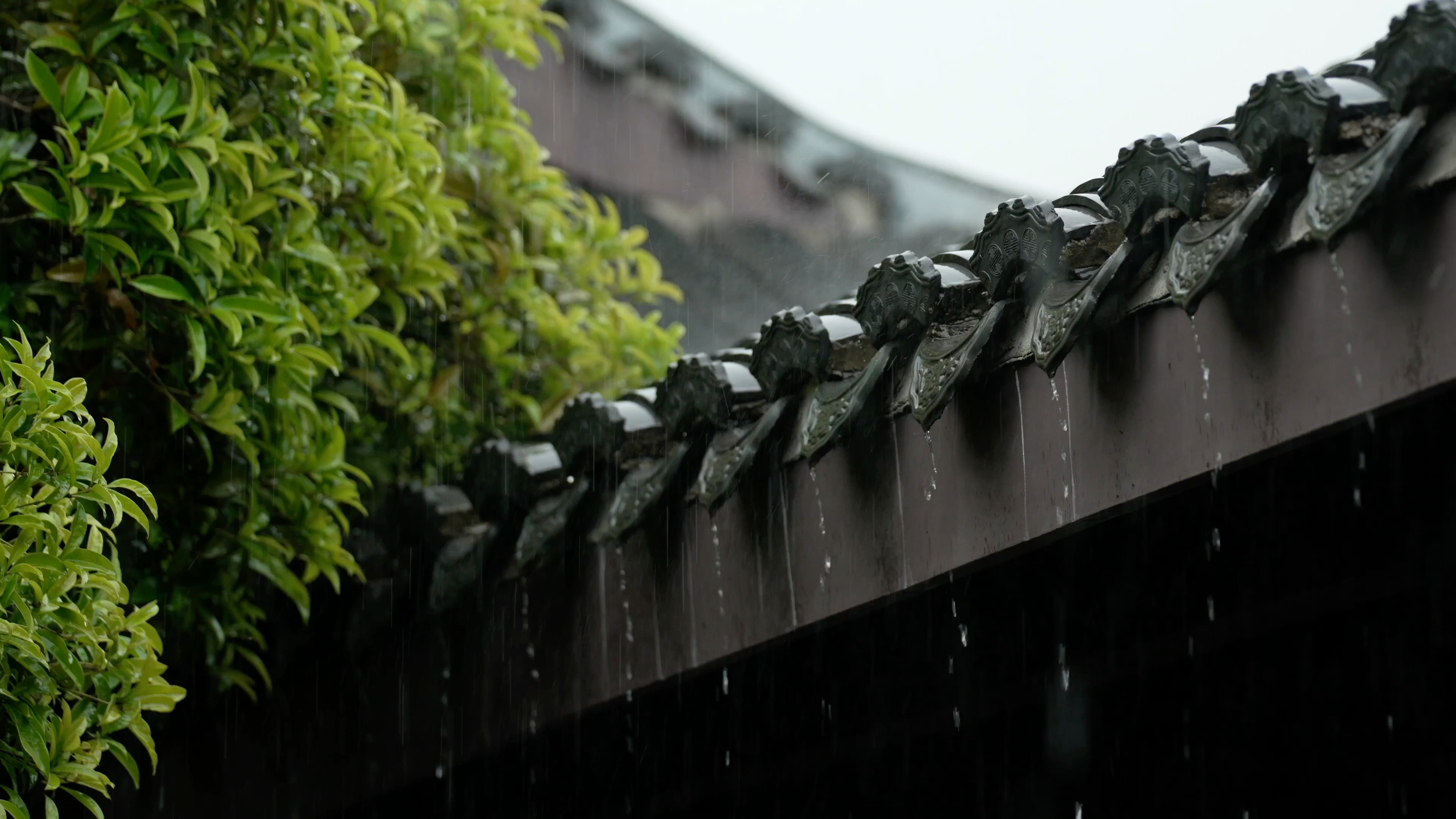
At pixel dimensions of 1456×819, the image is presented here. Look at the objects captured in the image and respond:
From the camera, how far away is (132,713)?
2.84 m

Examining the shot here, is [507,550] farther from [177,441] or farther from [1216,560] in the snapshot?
[1216,560]

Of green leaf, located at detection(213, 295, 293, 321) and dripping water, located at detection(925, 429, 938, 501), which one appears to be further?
green leaf, located at detection(213, 295, 293, 321)

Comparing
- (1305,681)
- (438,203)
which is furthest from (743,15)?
(1305,681)

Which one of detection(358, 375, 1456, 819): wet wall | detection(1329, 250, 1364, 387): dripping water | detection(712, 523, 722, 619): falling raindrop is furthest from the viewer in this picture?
detection(712, 523, 722, 619): falling raindrop

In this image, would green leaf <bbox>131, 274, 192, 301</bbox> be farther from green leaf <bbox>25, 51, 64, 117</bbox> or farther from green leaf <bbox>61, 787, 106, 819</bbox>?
green leaf <bbox>61, 787, 106, 819</bbox>

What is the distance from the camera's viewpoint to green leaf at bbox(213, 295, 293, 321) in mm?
3475

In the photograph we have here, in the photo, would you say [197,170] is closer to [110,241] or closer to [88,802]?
[110,241]

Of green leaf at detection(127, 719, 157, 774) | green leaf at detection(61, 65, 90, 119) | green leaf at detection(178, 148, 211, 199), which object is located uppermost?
green leaf at detection(61, 65, 90, 119)

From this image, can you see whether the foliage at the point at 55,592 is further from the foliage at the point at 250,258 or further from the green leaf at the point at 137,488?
the foliage at the point at 250,258

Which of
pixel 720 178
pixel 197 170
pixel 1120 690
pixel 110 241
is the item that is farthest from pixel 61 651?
pixel 720 178

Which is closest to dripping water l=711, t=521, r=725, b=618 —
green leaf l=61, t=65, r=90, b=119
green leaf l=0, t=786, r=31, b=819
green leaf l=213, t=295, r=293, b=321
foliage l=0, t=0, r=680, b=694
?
foliage l=0, t=0, r=680, b=694

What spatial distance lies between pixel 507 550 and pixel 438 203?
4.01 feet

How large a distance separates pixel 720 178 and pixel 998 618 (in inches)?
265

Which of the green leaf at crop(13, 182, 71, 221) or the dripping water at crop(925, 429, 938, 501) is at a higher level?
the green leaf at crop(13, 182, 71, 221)
